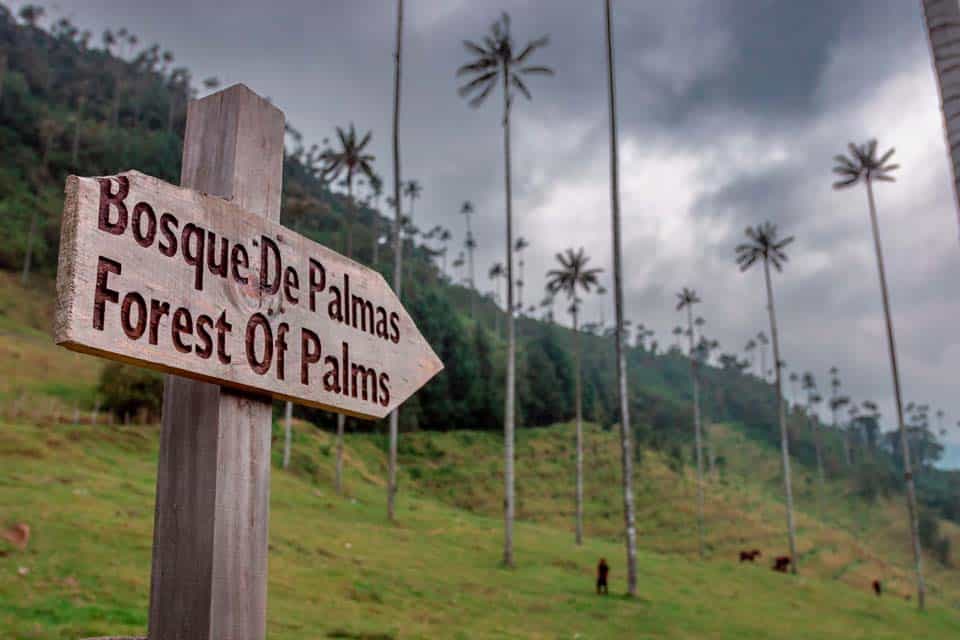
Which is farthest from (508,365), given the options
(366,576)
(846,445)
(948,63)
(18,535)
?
(846,445)

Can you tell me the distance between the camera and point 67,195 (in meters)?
2.05

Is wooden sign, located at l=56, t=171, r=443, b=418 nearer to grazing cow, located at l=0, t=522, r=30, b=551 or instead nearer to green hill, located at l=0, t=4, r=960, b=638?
green hill, located at l=0, t=4, r=960, b=638

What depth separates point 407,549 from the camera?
2573 centimetres

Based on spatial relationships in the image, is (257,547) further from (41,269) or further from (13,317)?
(41,269)

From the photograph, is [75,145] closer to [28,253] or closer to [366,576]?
[28,253]

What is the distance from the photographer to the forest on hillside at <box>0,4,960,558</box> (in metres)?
69.4

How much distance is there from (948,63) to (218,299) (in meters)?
4.56

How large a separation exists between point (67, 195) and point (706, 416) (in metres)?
127

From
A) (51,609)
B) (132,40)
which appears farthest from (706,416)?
(51,609)

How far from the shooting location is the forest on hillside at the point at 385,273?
228ft

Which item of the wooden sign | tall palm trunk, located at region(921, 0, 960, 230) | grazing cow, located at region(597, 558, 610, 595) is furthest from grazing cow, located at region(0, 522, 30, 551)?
grazing cow, located at region(597, 558, 610, 595)

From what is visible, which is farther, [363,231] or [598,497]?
[363,231]

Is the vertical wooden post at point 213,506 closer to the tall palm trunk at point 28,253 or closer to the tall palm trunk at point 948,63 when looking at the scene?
the tall palm trunk at point 948,63

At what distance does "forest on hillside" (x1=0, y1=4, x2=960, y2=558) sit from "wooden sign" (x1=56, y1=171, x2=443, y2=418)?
36.9 metres
